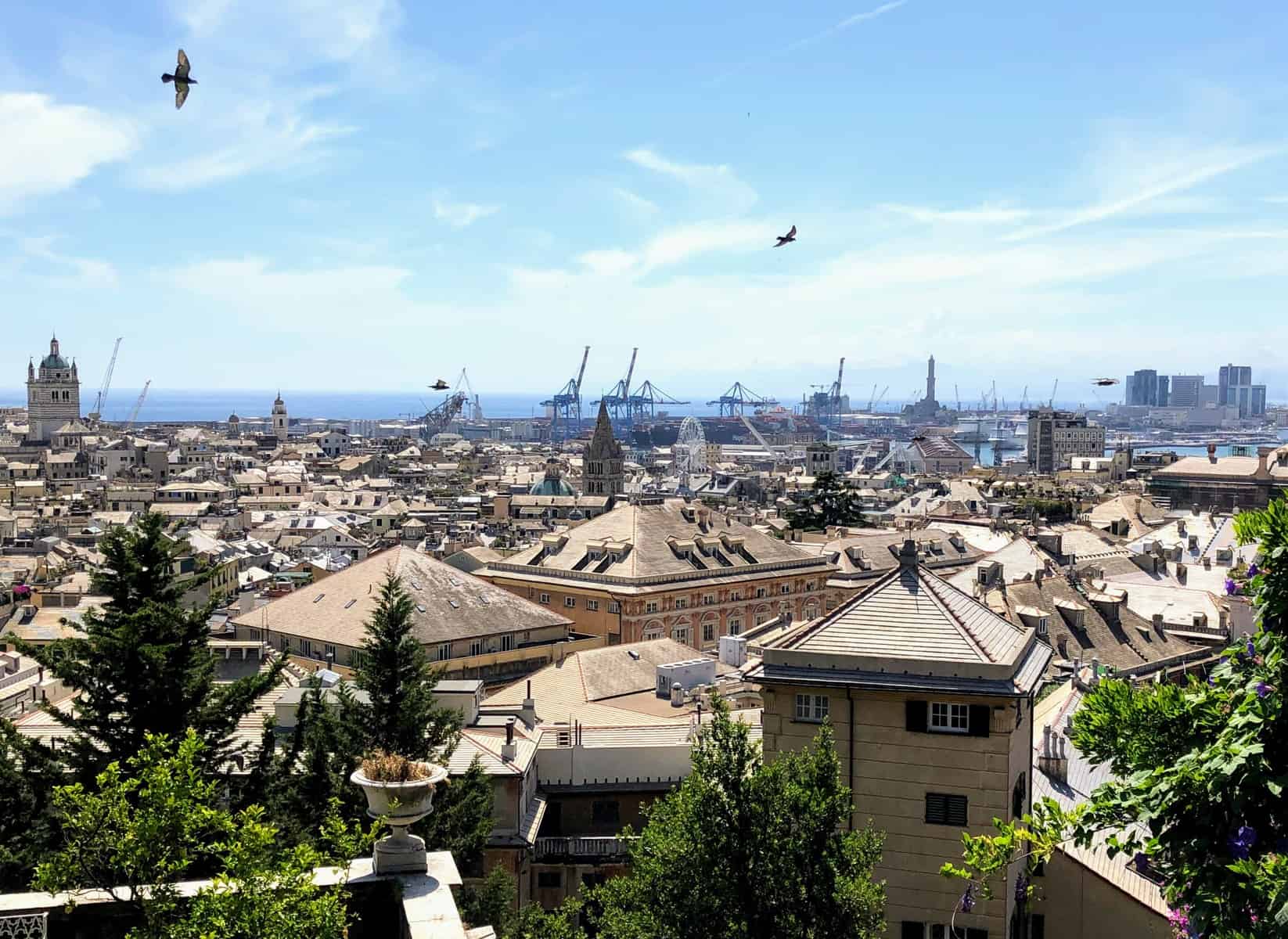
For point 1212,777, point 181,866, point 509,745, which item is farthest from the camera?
→ point 509,745

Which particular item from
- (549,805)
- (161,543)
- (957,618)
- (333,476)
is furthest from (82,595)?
(333,476)

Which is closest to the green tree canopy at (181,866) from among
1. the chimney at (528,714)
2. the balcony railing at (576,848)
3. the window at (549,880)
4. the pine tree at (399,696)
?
the pine tree at (399,696)

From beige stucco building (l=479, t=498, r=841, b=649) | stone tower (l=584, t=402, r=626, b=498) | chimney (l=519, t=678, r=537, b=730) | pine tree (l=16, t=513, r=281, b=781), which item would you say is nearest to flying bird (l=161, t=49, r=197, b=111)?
pine tree (l=16, t=513, r=281, b=781)

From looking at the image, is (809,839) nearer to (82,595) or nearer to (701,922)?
(701,922)

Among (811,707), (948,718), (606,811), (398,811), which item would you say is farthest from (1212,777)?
(606,811)

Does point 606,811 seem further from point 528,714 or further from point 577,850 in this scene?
point 528,714

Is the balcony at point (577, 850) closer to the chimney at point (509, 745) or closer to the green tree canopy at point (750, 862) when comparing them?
the chimney at point (509, 745)

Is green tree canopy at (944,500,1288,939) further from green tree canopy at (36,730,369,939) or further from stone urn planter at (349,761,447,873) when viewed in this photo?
green tree canopy at (36,730,369,939)

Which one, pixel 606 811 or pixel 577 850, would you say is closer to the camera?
pixel 577 850
